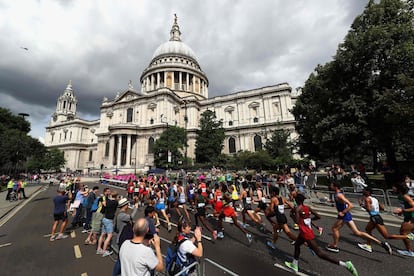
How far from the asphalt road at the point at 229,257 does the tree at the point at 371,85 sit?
8.29m

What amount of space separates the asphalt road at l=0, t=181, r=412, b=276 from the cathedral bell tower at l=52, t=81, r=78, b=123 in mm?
80911

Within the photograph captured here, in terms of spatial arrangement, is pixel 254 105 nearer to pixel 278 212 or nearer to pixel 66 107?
pixel 278 212

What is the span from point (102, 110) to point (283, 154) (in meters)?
48.7

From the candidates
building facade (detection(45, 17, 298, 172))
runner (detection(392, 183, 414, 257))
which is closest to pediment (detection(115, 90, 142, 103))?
building facade (detection(45, 17, 298, 172))

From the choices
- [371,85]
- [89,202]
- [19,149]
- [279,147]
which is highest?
[371,85]

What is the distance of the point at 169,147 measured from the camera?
32.8 meters

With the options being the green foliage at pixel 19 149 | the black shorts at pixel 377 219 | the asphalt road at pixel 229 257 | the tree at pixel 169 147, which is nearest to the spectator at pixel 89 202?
the asphalt road at pixel 229 257

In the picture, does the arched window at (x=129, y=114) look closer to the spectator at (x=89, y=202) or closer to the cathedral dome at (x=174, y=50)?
the cathedral dome at (x=174, y=50)

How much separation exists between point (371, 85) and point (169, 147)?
2748cm

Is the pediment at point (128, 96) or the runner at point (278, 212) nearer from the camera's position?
the runner at point (278, 212)

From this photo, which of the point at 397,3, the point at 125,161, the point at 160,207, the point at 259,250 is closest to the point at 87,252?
the point at 160,207

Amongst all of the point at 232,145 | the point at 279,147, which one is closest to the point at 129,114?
the point at 232,145

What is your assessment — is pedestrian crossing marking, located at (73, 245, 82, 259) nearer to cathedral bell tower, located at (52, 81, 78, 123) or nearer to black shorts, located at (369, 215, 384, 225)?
black shorts, located at (369, 215, 384, 225)

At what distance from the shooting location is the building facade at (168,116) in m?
41.8
